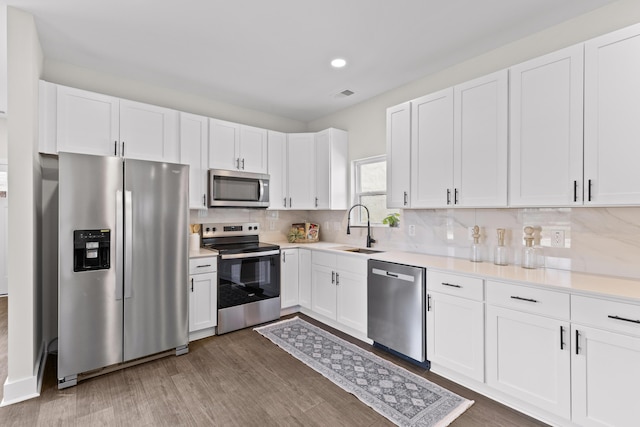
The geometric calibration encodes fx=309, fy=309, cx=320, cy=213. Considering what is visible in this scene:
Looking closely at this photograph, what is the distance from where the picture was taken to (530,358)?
1.95 meters

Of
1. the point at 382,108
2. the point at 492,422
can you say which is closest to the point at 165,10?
the point at 382,108

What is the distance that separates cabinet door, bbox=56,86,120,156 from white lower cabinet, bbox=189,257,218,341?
53.0 inches

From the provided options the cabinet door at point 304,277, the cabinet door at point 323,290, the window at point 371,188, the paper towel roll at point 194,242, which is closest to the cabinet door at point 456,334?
the cabinet door at point 323,290

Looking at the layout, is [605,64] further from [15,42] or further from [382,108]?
[15,42]

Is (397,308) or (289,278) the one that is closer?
(397,308)

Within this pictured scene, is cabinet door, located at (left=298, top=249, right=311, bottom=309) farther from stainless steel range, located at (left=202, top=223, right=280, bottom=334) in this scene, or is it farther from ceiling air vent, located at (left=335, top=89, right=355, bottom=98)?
ceiling air vent, located at (left=335, top=89, right=355, bottom=98)

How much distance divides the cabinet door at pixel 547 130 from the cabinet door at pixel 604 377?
0.84 metres

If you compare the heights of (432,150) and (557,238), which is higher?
(432,150)

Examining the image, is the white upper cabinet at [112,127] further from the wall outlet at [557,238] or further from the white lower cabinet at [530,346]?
the wall outlet at [557,238]

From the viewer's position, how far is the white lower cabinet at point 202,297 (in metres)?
3.11

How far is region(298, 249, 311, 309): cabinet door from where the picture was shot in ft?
12.6

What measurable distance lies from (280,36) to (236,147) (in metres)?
1.57

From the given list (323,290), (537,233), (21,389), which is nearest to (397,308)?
(323,290)

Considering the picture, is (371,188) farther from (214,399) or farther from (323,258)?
(214,399)
